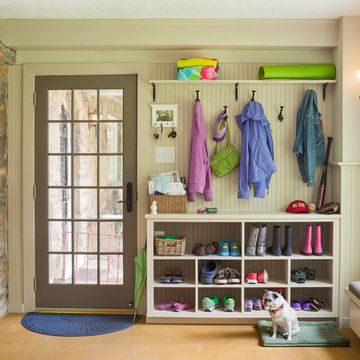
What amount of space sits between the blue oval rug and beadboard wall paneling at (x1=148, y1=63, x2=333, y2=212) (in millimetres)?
1251

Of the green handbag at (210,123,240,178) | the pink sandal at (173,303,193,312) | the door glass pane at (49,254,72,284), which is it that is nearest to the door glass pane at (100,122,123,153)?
the green handbag at (210,123,240,178)

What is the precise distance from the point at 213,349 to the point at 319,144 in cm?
192

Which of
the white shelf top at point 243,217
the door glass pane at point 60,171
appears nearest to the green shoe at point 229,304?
the white shelf top at point 243,217

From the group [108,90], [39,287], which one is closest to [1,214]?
[39,287]

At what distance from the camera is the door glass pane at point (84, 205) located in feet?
12.2

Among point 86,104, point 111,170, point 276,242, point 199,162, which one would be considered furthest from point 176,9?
point 276,242

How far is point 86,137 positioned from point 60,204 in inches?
25.4

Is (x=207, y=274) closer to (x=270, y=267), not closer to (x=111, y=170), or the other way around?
(x=270, y=267)

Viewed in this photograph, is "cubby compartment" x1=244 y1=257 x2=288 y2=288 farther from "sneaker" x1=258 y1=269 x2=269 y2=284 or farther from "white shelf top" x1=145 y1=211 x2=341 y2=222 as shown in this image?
"white shelf top" x1=145 y1=211 x2=341 y2=222

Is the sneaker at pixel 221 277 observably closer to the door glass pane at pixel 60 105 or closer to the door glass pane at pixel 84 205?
the door glass pane at pixel 84 205

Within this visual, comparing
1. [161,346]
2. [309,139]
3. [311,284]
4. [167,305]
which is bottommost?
[161,346]

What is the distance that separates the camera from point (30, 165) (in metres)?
3.71

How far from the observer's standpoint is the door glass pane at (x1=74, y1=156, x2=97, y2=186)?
3.72m

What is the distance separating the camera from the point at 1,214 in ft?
12.0
